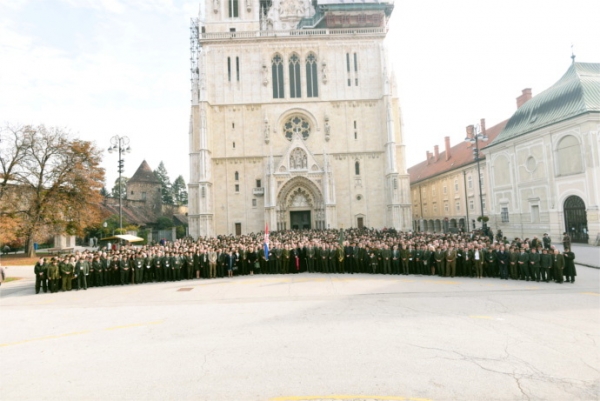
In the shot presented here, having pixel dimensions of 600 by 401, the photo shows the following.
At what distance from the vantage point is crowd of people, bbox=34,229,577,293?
13148mm

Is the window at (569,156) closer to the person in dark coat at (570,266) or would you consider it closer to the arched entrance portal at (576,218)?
the arched entrance portal at (576,218)

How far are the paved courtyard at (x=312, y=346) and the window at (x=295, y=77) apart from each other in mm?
29956

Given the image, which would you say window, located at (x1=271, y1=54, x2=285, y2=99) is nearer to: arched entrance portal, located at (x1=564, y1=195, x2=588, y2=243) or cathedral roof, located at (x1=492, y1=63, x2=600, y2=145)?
cathedral roof, located at (x1=492, y1=63, x2=600, y2=145)

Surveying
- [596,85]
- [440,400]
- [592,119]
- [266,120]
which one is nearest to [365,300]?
[440,400]

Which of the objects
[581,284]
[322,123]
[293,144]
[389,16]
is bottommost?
[581,284]

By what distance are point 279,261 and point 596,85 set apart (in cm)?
2486

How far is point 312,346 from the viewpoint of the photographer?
6242 millimetres

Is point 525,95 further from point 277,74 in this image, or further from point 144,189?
point 144,189

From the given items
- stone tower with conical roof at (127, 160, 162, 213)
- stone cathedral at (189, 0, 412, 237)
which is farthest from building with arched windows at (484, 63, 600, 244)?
stone tower with conical roof at (127, 160, 162, 213)

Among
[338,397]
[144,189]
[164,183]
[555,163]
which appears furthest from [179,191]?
[338,397]

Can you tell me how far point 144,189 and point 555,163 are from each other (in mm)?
55757

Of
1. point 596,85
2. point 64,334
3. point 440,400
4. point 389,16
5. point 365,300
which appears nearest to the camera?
point 440,400

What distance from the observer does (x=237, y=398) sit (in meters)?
4.48

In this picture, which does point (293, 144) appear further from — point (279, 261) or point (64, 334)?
point (64, 334)
